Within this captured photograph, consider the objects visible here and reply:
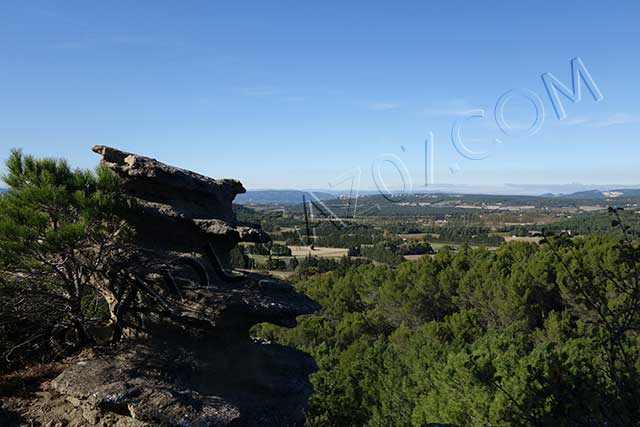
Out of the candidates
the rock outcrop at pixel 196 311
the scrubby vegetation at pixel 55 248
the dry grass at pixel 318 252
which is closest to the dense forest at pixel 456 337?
the rock outcrop at pixel 196 311

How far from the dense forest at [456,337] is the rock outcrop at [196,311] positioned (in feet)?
16.2

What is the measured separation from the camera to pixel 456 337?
881 inches

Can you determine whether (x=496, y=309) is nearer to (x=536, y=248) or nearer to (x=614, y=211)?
(x=536, y=248)

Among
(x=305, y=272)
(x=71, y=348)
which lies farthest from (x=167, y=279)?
(x=305, y=272)

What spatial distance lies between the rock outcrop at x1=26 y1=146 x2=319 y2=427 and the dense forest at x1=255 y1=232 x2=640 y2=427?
493cm

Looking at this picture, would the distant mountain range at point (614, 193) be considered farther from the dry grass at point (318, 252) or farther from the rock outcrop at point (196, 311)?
the dry grass at point (318, 252)

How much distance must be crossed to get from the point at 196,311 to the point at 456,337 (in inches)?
681

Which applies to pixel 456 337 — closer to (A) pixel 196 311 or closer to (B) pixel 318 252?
(A) pixel 196 311

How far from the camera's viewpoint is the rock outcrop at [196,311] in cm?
784

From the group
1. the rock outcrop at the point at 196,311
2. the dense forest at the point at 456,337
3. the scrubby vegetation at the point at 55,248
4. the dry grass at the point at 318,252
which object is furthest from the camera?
the dry grass at the point at 318,252

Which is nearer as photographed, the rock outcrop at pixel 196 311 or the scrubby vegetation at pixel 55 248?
the scrubby vegetation at pixel 55 248

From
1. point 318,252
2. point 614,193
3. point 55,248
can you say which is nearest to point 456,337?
point 55,248

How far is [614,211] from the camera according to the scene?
382 centimetres

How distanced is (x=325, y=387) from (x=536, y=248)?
80.5 ft
